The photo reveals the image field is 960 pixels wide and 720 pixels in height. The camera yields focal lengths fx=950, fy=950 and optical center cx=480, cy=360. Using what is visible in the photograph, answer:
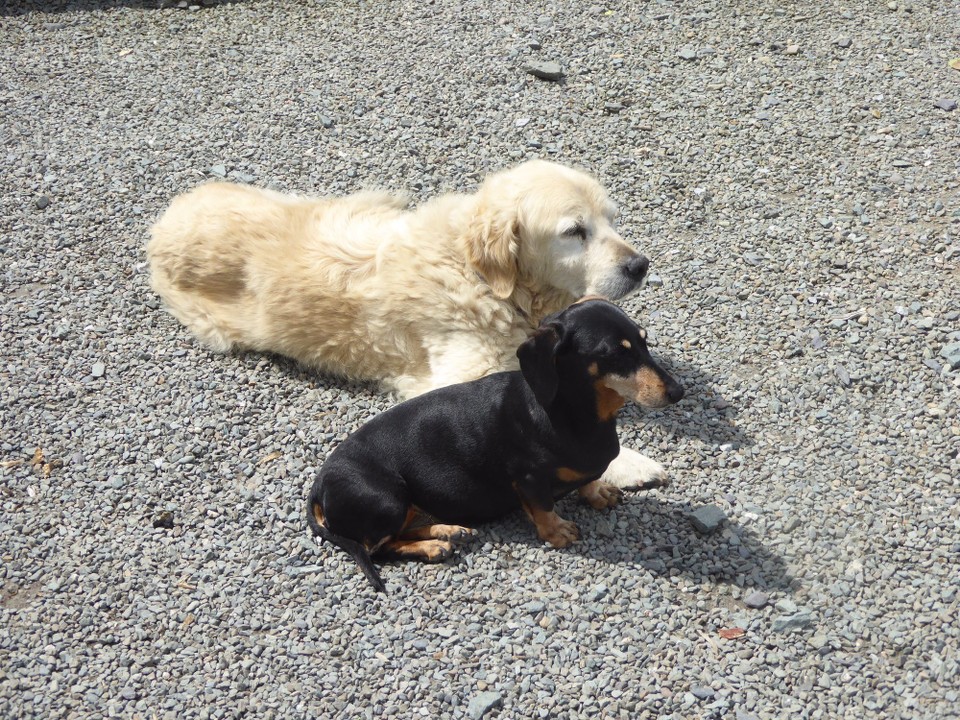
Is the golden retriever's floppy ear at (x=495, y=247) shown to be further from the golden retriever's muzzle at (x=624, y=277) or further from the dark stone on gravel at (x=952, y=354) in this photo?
the dark stone on gravel at (x=952, y=354)

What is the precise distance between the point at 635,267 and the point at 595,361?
103cm

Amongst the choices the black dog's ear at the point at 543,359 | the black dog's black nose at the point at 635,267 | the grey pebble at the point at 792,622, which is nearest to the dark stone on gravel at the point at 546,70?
the black dog's black nose at the point at 635,267

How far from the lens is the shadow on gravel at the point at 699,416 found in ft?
15.8

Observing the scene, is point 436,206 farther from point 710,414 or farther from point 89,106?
point 89,106

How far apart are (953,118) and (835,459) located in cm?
361

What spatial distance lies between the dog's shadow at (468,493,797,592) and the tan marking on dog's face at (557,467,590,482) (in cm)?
34

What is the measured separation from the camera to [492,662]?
377 centimetres

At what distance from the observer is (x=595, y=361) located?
3.84 meters

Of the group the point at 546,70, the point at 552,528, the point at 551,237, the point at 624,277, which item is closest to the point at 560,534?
the point at 552,528


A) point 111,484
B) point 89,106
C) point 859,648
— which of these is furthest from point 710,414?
point 89,106

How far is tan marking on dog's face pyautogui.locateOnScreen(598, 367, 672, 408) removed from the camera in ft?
12.3

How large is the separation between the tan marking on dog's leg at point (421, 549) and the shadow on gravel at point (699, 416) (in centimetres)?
129

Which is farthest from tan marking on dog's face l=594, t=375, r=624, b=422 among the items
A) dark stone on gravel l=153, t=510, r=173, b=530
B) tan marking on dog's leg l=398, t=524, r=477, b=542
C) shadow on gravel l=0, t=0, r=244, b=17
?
shadow on gravel l=0, t=0, r=244, b=17

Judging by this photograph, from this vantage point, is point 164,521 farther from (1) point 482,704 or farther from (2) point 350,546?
(1) point 482,704
